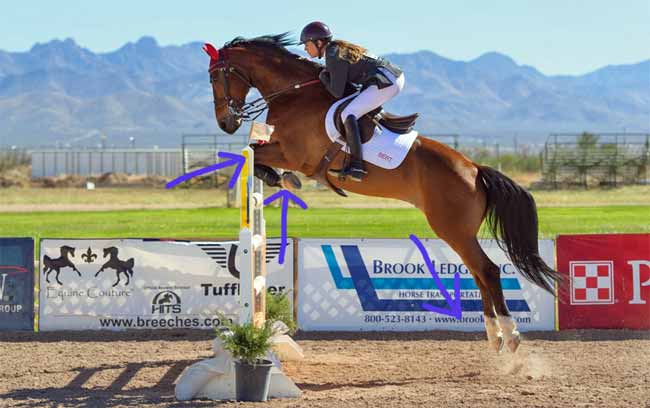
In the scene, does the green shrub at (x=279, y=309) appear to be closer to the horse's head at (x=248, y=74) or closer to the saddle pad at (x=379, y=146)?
the horse's head at (x=248, y=74)

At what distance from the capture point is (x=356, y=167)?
8492 millimetres

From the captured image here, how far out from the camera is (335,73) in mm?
8414

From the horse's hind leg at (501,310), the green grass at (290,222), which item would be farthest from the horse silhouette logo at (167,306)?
the green grass at (290,222)

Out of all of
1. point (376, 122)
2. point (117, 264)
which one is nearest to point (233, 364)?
point (376, 122)

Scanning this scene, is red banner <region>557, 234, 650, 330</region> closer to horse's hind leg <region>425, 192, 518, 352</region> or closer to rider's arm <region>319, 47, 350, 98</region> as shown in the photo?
horse's hind leg <region>425, 192, 518, 352</region>

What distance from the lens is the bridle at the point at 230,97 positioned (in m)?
8.92

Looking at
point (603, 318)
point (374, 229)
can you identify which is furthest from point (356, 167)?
point (374, 229)

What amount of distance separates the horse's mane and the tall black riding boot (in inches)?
30.3

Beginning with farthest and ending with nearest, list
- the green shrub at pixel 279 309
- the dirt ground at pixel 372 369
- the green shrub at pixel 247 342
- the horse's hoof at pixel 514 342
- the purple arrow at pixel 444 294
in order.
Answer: the purple arrow at pixel 444 294 < the green shrub at pixel 279 309 < the horse's hoof at pixel 514 342 < the dirt ground at pixel 372 369 < the green shrub at pixel 247 342

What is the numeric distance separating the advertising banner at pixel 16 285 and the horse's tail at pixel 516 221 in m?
5.59

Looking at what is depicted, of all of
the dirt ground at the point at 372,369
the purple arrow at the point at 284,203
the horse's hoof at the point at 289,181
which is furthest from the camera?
the purple arrow at the point at 284,203

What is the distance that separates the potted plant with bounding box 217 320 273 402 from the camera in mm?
7629

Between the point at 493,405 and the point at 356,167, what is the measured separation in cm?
239

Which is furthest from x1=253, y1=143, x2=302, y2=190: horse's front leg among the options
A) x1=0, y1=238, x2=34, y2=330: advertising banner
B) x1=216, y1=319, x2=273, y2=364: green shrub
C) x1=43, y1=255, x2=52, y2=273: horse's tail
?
x1=0, y1=238, x2=34, y2=330: advertising banner
